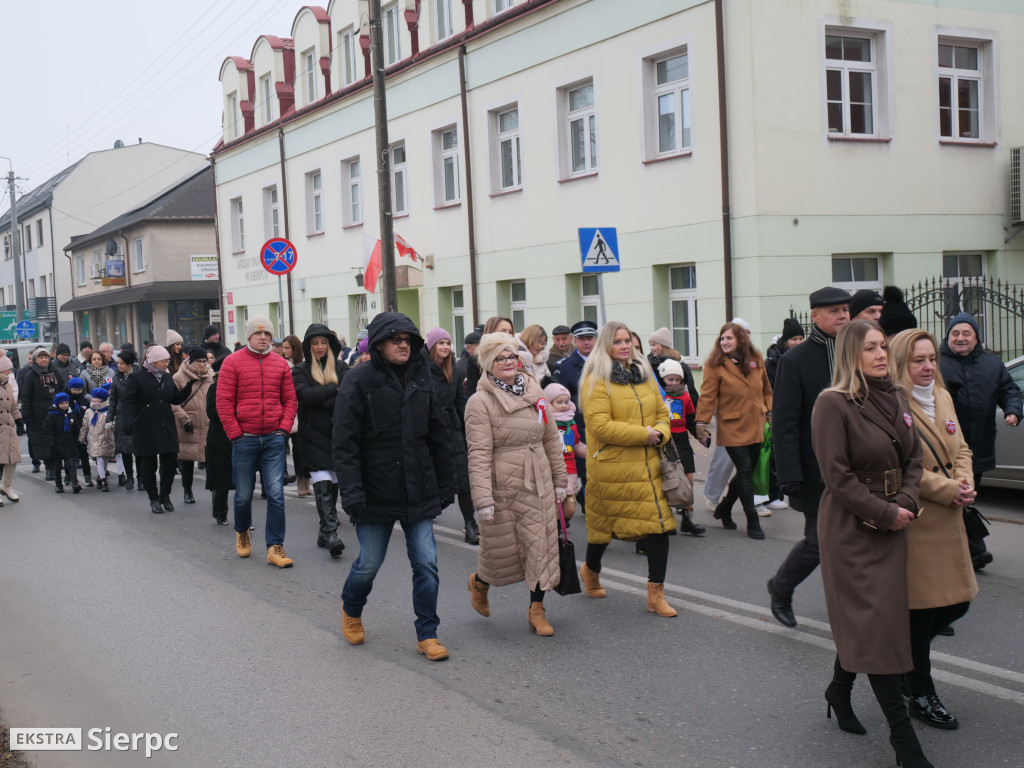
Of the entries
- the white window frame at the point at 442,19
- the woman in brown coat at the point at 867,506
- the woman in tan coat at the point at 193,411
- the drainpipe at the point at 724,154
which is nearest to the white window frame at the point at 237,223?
the white window frame at the point at 442,19

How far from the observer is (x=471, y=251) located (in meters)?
21.9

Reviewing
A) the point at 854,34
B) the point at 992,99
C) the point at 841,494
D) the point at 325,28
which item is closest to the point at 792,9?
the point at 854,34

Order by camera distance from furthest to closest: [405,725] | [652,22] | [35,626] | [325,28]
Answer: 1. [325,28]
2. [652,22]
3. [35,626]
4. [405,725]

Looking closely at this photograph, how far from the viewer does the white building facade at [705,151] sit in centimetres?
1567

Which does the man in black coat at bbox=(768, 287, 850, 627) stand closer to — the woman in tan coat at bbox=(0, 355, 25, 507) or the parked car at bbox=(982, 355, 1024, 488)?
the parked car at bbox=(982, 355, 1024, 488)

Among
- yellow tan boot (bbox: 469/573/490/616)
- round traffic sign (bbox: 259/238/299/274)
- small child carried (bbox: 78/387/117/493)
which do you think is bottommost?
yellow tan boot (bbox: 469/573/490/616)

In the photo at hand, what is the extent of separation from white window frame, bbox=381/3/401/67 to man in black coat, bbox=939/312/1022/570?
19003 millimetres

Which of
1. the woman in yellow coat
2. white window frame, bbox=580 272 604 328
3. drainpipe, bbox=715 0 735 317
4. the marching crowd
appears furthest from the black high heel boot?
white window frame, bbox=580 272 604 328

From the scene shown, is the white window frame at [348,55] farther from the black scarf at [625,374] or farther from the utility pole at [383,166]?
the black scarf at [625,374]

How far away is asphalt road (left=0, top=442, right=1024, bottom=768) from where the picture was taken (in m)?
4.73

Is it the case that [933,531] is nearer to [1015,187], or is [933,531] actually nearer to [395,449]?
[395,449]

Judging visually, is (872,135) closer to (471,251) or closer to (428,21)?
(471,251)

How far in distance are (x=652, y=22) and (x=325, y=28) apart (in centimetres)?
1362

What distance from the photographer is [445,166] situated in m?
23.1
